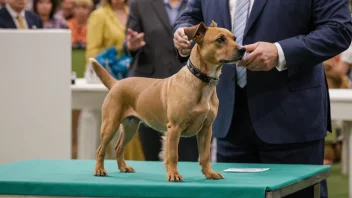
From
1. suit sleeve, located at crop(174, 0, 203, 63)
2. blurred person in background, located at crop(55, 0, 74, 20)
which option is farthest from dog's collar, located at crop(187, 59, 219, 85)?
blurred person in background, located at crop(55, 0, 74, 20)

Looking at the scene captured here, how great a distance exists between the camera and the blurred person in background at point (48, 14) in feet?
28.7

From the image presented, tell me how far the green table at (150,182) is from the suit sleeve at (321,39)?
15.3 inches

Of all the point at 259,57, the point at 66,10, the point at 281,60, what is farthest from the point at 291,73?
the point at 66,10

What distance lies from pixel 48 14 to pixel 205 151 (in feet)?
21.5

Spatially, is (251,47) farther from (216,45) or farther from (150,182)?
(150,182)

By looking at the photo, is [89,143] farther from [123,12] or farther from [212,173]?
[212,173]

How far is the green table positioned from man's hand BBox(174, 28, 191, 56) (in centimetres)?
42

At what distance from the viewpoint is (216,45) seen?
2.46 meters

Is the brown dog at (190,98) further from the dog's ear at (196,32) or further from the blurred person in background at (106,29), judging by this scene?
the blurred person in background at (106,29)

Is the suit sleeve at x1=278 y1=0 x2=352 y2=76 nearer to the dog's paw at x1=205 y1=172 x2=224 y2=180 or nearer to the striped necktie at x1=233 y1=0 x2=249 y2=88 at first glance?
the striped necktie at x1=233 y1=0 x2=249 y2=88

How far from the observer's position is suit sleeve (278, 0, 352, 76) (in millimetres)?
2846

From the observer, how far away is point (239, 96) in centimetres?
306

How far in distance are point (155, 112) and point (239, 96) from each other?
0.56 meters

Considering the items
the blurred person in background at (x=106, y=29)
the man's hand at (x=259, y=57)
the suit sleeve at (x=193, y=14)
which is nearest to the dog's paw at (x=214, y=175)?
the man's hand at (x=259, y=57)
